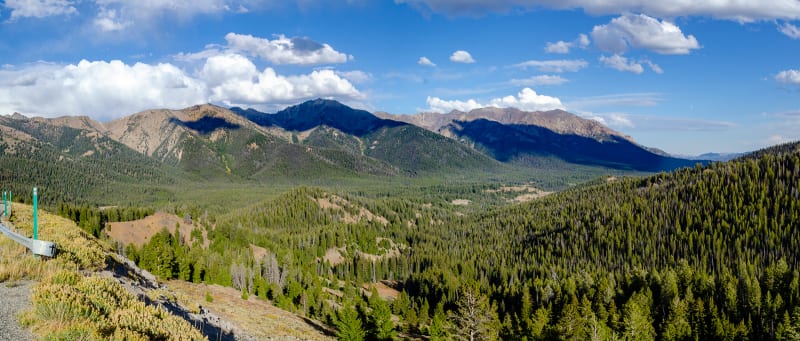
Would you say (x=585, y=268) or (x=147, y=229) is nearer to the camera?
(x=147, y=229)

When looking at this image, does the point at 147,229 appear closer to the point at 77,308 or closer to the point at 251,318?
the point at 251,318

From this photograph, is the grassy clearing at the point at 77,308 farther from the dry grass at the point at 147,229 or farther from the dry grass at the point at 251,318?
the dry grass at the point at 147,229

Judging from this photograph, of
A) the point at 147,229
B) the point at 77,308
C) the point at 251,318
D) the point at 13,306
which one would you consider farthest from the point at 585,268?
the point at 13,306

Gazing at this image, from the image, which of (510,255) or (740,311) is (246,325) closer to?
(740,311)

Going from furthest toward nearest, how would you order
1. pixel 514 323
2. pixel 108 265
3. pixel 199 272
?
pixel 514 323
pixel 199 272
pixel 108 265

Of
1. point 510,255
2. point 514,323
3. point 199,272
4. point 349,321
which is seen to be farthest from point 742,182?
point 199,272

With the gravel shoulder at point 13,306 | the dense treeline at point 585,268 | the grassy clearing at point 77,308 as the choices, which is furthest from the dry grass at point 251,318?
the gravel shoulder at point 13,306

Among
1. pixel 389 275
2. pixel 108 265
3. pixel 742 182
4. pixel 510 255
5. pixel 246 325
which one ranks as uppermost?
pixel 742 182
